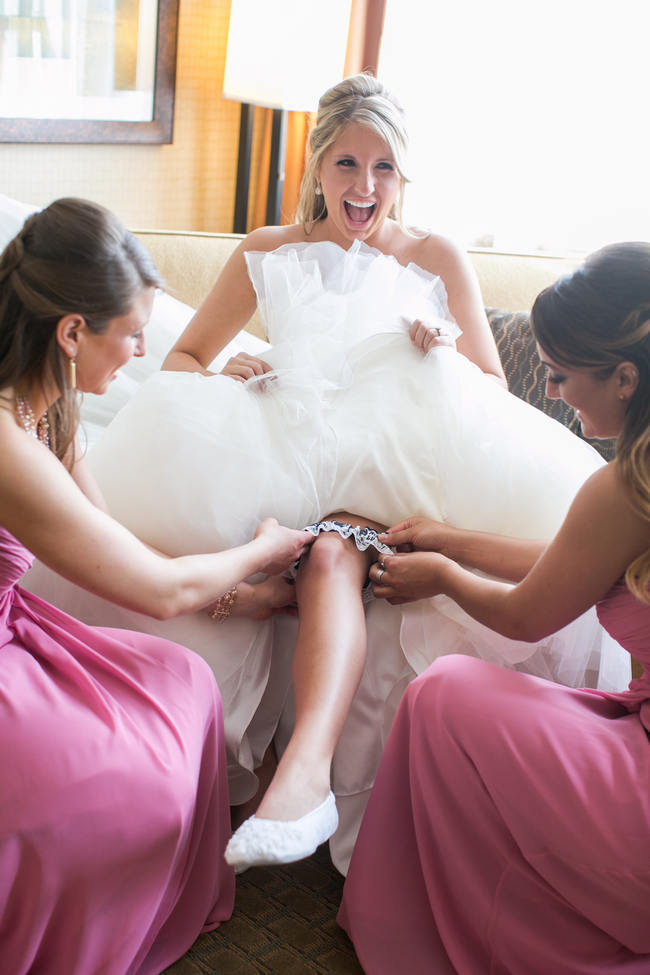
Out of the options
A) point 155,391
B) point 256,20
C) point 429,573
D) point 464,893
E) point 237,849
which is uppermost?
point 256,20

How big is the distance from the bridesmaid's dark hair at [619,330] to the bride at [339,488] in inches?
16.0

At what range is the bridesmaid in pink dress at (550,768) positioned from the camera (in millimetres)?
1252

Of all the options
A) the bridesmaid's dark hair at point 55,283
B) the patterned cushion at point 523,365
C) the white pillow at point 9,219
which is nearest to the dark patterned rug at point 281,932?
the bridesmaid's dark hair at point 55,283

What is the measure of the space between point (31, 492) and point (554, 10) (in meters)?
2.75

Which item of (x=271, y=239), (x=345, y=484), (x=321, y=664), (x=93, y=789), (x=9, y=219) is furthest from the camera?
(x=9, y=219)

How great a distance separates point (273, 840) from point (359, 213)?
1520 millimetres

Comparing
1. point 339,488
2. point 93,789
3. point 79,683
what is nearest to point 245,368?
point 339,488

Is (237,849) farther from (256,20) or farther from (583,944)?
(256,20)

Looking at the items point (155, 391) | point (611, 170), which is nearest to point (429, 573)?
point (155, 391)

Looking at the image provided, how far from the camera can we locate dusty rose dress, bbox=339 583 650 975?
4.10 ft

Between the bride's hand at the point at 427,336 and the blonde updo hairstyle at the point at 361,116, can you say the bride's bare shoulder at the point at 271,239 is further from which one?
the bride's hand at the point at 427,336

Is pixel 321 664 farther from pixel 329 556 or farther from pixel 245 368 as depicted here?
pixel 245 368

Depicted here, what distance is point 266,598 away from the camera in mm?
1695

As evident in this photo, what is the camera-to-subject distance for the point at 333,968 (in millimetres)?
1482
